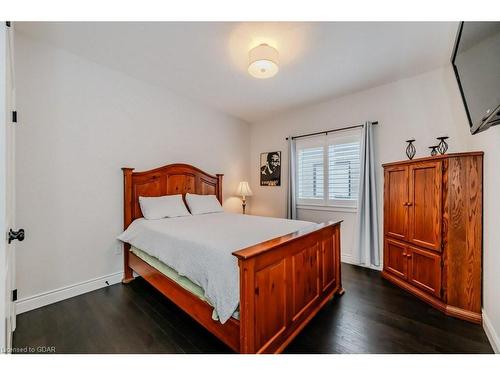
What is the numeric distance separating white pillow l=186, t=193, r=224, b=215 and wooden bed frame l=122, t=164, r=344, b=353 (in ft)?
2.68

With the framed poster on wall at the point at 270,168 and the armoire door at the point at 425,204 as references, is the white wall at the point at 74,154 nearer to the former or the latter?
the framed poster on wall at the point at 270,168

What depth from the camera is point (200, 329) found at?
1.77 meters

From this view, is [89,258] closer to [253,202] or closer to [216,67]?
[216,67]

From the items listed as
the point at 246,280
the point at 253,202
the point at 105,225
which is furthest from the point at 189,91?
the point at 246,280

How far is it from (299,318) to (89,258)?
2.30 meters

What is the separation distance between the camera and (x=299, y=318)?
1730mm

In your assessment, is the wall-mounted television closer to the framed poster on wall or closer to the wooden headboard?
the framed poster on wall

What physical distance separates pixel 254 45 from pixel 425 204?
2.32 metres

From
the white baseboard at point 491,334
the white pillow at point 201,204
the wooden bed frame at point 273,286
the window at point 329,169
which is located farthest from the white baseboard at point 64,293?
the white baseboard at point 491,334

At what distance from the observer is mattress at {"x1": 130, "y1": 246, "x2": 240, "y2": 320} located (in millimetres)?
1555

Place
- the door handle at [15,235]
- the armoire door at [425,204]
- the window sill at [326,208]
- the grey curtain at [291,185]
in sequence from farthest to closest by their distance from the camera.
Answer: the grey curtain at [291,185] < the window sill at [326,208] < the armoire door at [425,204] < the door handle at [15,235]

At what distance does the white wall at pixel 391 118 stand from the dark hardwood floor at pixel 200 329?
4.28 ft

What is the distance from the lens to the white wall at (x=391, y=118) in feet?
8.45
